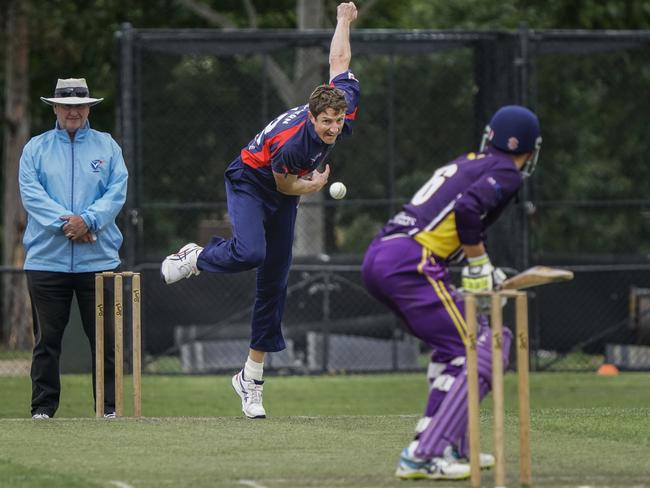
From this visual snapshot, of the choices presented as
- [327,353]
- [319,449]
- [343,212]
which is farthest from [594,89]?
[319,449]

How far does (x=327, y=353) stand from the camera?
1677 centimetres

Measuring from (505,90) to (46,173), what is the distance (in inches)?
292

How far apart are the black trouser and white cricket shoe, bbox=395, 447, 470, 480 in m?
3.70

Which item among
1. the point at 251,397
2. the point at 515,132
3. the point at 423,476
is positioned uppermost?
the point at 515,132

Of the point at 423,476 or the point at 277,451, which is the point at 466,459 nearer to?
the point at 423,476

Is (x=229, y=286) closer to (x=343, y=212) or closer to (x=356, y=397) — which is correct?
(x=356, y=397)

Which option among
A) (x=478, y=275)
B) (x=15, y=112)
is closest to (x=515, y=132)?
(x=478, y=275)

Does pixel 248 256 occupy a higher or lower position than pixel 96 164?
lower

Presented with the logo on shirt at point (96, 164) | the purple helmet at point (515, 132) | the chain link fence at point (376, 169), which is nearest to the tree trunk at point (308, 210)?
the chain link fence at point (376, 169)

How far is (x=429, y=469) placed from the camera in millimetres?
7453

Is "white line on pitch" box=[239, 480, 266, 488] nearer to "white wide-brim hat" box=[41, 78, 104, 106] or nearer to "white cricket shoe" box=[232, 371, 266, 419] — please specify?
"white cricket shoe" box=[232, 371, 266, 419]

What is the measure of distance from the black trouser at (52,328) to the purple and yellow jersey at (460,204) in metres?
3.62

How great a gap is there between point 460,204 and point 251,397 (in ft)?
11.6

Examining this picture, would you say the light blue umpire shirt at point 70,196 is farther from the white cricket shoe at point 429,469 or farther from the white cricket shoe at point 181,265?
the white cricket shoe at point 429,469
